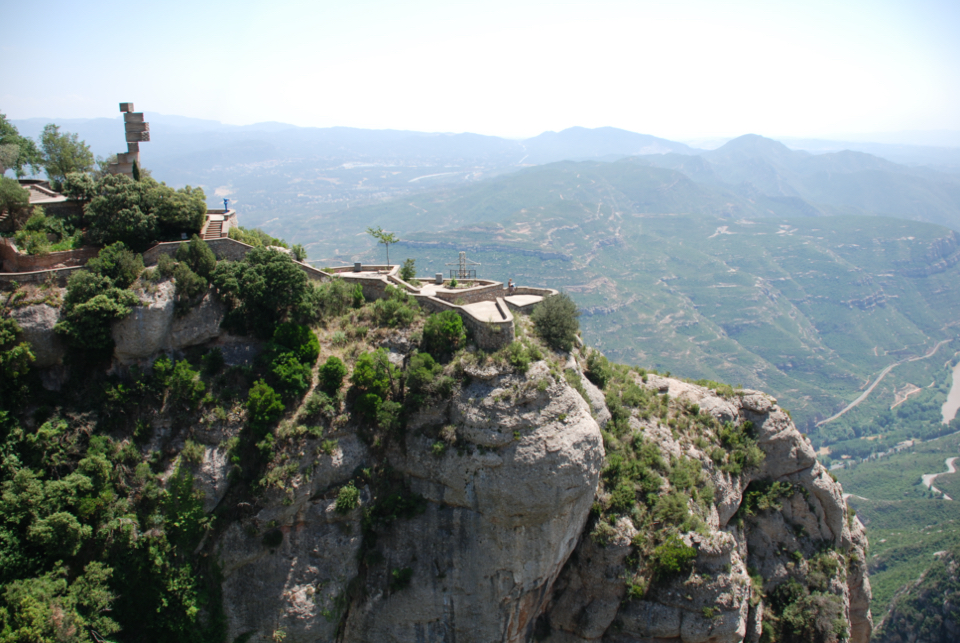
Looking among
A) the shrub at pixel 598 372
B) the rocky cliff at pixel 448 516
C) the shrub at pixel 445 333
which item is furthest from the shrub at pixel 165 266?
the shrub at pixel 598 372

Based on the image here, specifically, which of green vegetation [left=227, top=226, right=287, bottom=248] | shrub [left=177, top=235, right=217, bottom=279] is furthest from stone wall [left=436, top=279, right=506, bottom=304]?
shrub [left=177, top=235, right=217, bottom=279]

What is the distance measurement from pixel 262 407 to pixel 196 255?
11658mm

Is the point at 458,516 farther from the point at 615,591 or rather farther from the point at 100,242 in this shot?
the point at 100,242

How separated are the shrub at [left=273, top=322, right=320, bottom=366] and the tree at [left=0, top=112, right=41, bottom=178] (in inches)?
1221

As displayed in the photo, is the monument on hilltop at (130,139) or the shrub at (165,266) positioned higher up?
the monument on hilltop at (130,139)

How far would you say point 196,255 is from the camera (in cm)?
3434

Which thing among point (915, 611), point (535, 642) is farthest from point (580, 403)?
point (915, 611)

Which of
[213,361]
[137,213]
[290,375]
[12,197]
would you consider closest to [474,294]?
[290,375]

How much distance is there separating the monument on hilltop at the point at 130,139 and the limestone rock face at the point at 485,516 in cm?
3248

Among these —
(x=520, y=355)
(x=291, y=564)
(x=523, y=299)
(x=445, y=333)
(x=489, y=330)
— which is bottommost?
(x=291, y=564)

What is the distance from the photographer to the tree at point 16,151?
43.3m

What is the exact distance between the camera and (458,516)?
104ft

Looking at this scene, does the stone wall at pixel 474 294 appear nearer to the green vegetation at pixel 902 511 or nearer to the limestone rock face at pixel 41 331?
the limestone rock face at pixel 41 331

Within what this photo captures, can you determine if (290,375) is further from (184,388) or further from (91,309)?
(91,309)
